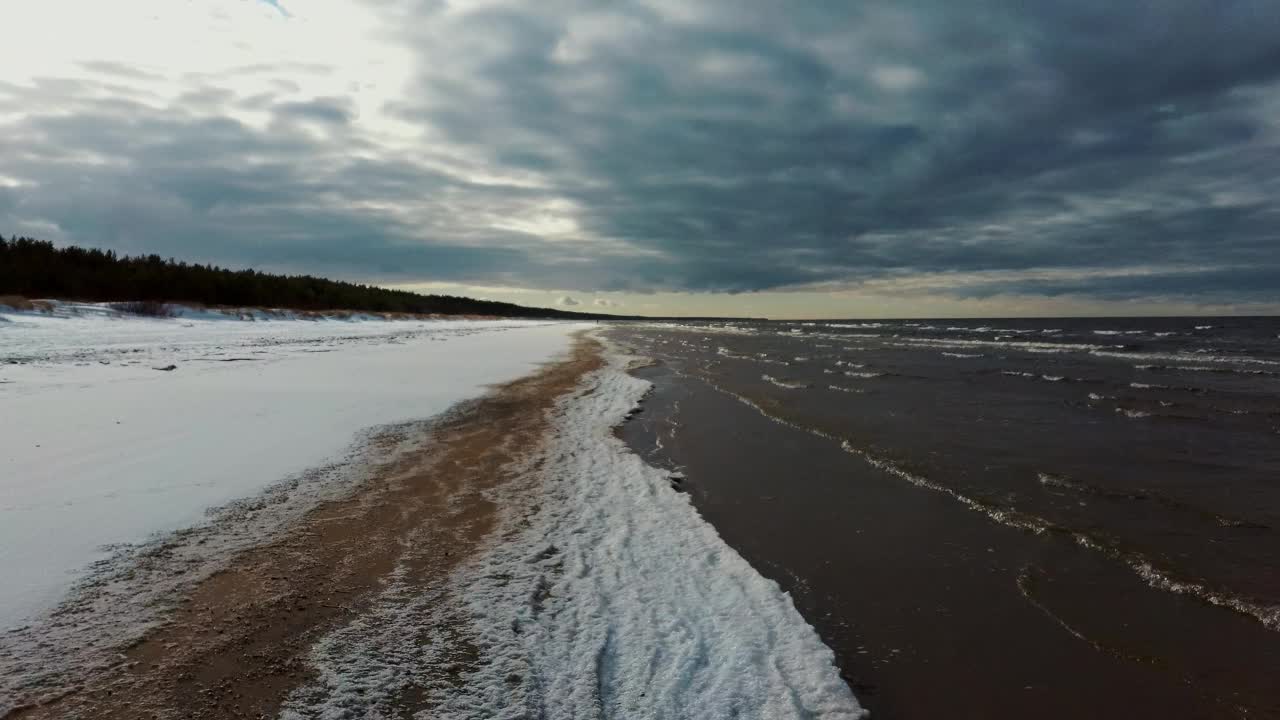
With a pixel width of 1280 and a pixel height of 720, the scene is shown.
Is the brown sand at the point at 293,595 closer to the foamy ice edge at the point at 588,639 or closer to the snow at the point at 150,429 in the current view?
the foamy ice edge at the point at 588,639

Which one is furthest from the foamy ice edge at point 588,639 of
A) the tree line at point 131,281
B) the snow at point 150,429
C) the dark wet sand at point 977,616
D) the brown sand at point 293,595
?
the tree line at point 131,281

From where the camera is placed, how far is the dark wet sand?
3885 mm

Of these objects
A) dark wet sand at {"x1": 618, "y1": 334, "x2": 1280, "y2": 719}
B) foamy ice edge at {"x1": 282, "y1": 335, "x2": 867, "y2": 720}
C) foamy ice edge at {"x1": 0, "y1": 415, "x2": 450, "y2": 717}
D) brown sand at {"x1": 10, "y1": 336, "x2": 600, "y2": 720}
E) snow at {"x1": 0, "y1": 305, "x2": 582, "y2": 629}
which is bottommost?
dark wet sand at {"x1": 618, "y1": 334, "x2": 1280, "y2": 719}

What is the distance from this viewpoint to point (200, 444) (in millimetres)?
8672

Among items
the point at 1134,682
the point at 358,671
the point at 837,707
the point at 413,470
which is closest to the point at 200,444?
the point at 413,470

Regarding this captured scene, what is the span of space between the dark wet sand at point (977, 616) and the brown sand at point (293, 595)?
2855mm

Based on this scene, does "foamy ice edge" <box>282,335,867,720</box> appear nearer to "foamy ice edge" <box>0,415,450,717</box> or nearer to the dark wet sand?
the dark wet sand

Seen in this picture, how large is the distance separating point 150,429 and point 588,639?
879cm

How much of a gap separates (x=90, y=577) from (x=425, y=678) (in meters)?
3.17

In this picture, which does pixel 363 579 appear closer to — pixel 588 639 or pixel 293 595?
pixel 293 595

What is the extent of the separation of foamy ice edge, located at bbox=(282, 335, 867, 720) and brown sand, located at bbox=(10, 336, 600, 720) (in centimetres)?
19

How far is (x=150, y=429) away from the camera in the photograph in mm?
9258

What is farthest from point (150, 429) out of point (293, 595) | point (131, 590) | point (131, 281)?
point (131, 281)

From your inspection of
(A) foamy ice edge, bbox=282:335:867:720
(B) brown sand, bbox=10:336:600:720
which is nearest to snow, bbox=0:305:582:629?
(B) brown sand, bbox=10:336:600:720
